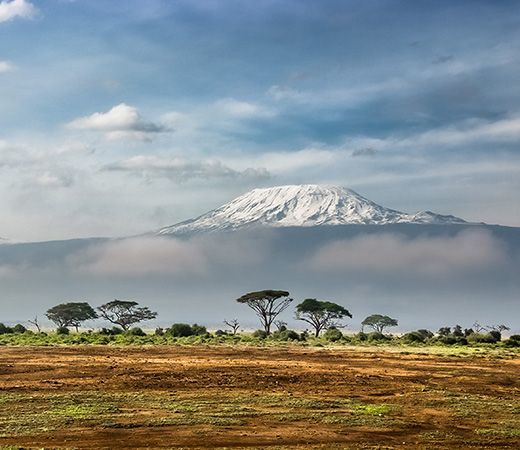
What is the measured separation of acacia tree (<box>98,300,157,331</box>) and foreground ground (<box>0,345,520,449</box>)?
93184 mm

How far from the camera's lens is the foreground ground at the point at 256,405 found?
854 inches

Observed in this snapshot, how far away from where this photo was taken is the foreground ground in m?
21.7

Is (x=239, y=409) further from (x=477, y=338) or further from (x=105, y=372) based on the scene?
(x=477, y=338)

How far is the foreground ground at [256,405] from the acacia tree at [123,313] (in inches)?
3669

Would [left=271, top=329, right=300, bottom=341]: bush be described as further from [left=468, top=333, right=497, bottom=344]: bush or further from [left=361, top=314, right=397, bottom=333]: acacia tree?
[left=361, top=314, right=397, bottom=333]: acacia tree

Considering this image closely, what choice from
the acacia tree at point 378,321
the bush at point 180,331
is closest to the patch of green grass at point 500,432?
the bush at point 180,331

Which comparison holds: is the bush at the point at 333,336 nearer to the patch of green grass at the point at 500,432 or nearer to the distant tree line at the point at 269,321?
the distant tree line at the point at 269,321

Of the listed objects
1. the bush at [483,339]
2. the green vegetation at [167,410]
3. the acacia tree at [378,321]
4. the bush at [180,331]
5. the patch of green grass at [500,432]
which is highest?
the acacia tree at [378,321]

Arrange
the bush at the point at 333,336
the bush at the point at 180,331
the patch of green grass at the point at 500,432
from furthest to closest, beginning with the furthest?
1. the bush at the point at 180,331
2. the bush at the point at 333,336
3. the patch of green grass at the point at 500,432

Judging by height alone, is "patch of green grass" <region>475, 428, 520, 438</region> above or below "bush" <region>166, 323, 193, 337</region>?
below

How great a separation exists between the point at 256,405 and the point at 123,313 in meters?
117

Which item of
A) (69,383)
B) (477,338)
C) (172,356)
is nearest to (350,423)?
(69,383)

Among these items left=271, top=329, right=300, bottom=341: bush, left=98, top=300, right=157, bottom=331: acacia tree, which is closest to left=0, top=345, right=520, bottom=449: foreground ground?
left=271, top=329, right=300, bottom=341: bush

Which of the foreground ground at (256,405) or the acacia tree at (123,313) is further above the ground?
the acacia tree at (123,313)
